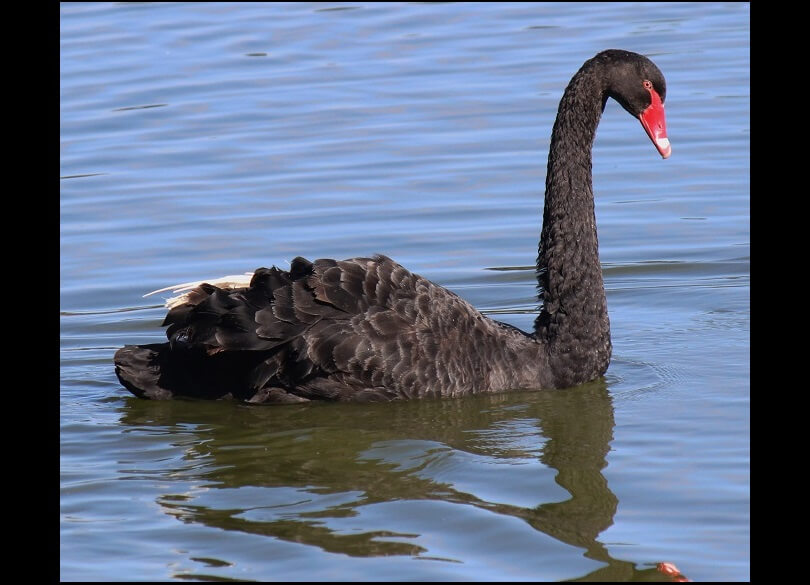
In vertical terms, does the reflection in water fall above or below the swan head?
below

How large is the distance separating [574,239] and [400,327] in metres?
1.18

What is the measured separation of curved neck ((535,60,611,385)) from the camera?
26.3 ft

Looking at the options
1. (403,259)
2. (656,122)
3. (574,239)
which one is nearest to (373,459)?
(574,239)

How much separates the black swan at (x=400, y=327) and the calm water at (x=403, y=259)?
146mm

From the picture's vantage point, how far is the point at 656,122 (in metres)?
8.12

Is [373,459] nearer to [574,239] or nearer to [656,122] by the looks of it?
[574,239]

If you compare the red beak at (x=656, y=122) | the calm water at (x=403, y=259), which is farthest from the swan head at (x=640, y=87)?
the calm water at (x=403, y=259)

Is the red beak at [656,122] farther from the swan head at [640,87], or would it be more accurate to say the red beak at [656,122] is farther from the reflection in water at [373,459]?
the reflection in water at [373,459]

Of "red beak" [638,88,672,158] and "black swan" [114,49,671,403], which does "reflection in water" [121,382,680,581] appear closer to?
"black swan" [114,49,671,403]

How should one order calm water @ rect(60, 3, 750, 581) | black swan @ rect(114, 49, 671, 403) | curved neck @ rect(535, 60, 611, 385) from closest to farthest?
calm water @ rect(60, 3, 750, 581)
black swan @ rect(114, 49, 671, 403)
curved neck @ rect(535, 60, 611, 385)

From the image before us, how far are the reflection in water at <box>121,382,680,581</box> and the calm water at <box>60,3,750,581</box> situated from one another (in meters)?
0.02

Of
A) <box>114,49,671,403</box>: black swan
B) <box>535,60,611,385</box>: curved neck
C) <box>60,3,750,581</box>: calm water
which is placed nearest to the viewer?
<box>60,3,750,581</box>: calm water

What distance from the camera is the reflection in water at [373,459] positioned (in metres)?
6.08

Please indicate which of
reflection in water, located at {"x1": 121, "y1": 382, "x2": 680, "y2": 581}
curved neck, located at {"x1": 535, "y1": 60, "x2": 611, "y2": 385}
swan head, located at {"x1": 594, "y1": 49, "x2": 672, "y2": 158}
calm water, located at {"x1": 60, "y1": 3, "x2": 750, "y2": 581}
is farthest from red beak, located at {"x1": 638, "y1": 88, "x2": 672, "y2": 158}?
reflection in water, located at {"x1": 121, "y1": 382, "x2": 680, "y2": 581}
